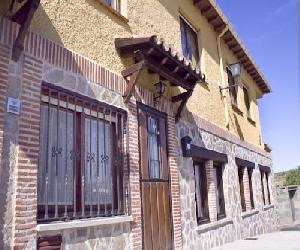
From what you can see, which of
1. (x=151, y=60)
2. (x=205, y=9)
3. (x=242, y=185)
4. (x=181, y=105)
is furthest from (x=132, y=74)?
(x=242, y=185)

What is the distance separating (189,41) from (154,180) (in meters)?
4.90

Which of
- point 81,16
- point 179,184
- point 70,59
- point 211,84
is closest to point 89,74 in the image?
point 70,59

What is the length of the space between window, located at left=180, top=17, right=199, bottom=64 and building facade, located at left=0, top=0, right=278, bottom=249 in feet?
0.12

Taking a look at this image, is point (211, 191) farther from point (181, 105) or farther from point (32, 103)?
point (32, 103)

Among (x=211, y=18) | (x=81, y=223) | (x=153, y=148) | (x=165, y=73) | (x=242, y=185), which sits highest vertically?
(x=211, y=18)

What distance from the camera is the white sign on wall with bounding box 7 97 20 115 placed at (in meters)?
3.92

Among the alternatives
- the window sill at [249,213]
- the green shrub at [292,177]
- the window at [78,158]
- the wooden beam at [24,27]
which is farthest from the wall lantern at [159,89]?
the green shrub at [292,177]

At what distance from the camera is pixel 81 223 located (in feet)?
14.8

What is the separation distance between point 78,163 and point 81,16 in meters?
2.30

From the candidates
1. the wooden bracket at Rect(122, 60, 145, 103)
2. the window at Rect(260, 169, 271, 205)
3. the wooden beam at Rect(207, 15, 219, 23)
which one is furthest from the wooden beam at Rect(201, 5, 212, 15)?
Answer: the window at Rect(260, 169, 271, 205)

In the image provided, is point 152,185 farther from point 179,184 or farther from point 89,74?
point 89,74

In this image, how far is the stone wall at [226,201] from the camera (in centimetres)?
748

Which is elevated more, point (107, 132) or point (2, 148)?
point (107, 132)

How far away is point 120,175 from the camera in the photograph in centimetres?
562
